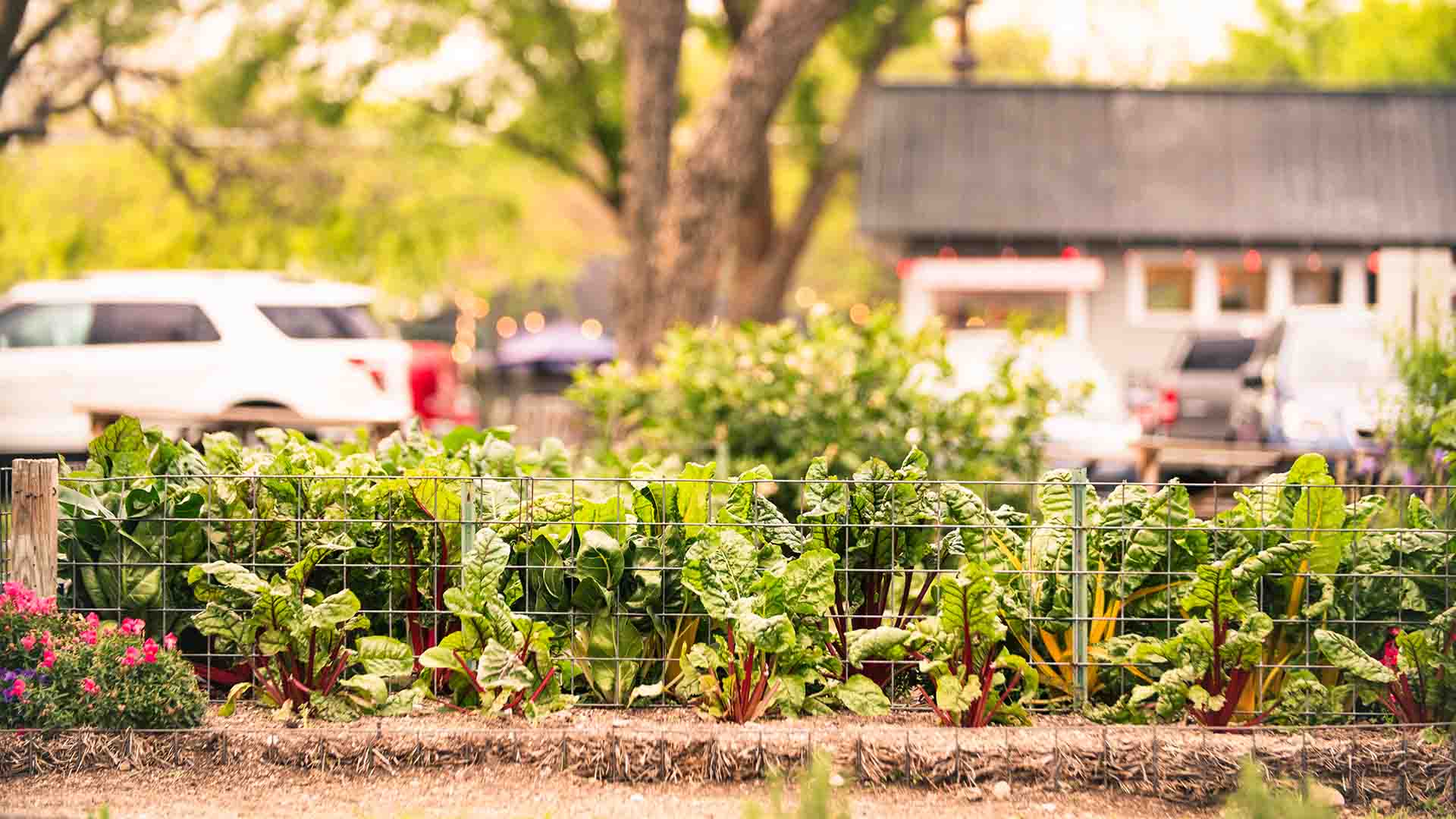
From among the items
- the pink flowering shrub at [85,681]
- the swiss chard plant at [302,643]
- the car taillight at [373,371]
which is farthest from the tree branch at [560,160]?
the pink flowering shrub at [85,681]

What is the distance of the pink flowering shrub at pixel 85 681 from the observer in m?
4.88

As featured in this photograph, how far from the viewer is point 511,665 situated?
16.4 feet

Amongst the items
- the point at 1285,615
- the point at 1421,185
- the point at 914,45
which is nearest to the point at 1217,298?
the point at 1421,185

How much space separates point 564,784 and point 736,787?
20.4 inches

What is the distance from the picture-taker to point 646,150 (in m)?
16.5

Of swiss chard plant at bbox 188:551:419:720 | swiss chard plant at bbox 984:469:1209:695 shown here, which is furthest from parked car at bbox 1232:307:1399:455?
swiss chard plant at bbox 188:551:419:720

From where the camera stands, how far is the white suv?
41.5 ft

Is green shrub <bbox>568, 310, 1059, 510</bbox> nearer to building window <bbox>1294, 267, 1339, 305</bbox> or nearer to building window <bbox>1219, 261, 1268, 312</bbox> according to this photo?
building window <bbox>1219, 261, 1268, 312</bbox>

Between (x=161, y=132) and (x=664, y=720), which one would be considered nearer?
(x=664, y=720)

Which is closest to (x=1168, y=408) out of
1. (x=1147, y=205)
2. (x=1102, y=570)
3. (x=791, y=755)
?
(x=1147, y=205)

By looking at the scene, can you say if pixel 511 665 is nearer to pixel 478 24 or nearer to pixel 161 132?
pixel 161 132

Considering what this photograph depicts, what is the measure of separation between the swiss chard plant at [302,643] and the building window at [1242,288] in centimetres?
2145

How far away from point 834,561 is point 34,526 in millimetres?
2709

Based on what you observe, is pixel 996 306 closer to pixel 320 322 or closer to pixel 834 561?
pixel 320 322
